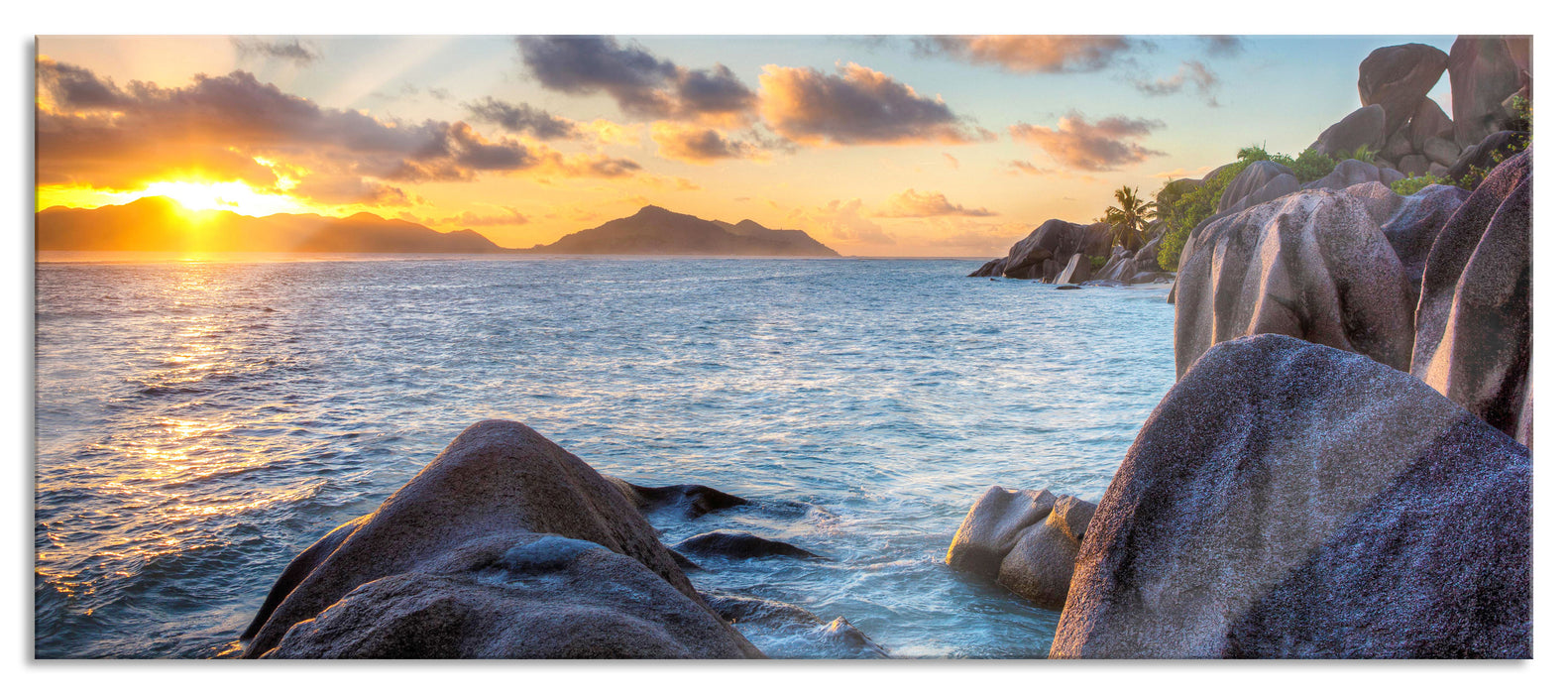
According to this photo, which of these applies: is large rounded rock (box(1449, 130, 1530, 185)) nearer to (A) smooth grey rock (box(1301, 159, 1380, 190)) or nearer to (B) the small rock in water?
(A) smooth grey rock (box(1301, 159, 1380, 190))

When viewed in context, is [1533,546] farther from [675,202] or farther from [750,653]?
[675,202]

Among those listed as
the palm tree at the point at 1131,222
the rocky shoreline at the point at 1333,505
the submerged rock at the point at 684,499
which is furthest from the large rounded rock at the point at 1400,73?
the palm tree at the point at 1131,222

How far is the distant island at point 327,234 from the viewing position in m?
6.15

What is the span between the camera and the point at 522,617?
3.00m

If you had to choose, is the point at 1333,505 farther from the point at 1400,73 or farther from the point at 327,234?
the point at 1400,73

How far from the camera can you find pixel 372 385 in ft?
45.9

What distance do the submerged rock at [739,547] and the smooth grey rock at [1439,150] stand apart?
38271 mm

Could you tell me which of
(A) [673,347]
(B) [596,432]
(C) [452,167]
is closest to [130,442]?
(C) [452,167]

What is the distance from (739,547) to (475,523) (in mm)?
2973

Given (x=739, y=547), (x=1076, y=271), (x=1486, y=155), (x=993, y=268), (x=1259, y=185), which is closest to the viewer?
(x=739, y=547)

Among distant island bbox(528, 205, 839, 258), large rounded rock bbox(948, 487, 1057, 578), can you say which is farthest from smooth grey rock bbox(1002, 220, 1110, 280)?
large rounded rock bbox(948, 487, 1057, 578)

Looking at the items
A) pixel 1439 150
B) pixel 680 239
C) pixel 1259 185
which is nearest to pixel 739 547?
pixel 680 239

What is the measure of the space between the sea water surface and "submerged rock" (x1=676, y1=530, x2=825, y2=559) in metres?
0.13
